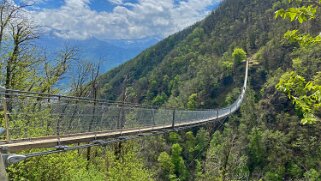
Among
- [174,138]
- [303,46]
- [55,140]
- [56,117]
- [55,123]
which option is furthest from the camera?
[174,138]

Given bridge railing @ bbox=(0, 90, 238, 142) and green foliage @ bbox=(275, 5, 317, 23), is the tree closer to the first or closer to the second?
green foliage @ bbox=(275, 5, 317, 23)

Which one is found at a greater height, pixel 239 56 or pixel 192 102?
pixel 239 56

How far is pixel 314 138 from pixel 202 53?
81136mm

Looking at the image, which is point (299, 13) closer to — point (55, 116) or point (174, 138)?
point (55, 116)

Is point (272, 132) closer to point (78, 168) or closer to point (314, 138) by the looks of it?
point (314, 138)

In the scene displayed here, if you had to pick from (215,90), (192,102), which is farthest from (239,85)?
(192,102)

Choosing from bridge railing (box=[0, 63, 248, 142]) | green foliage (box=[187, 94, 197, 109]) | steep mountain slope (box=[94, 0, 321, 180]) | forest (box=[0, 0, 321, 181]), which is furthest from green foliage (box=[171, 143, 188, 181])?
bridge railing (box=[0, 63, 248, 142])

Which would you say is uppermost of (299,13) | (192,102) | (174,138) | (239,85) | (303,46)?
(239,85)

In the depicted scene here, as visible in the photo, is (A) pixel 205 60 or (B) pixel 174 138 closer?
(B) pixel 174 138

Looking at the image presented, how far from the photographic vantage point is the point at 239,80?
90938 mm

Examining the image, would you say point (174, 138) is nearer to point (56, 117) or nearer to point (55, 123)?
point (55, 123)

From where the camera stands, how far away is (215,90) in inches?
3615

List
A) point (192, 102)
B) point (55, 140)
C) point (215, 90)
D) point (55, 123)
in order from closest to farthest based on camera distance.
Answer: point (55, 140) < point (55, 123) < point (192, 102) < point (215, 90)

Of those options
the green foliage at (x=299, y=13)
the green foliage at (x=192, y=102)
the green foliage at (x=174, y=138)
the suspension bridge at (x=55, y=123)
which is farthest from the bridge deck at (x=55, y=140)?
the green foliage at (x=192, y=102)
